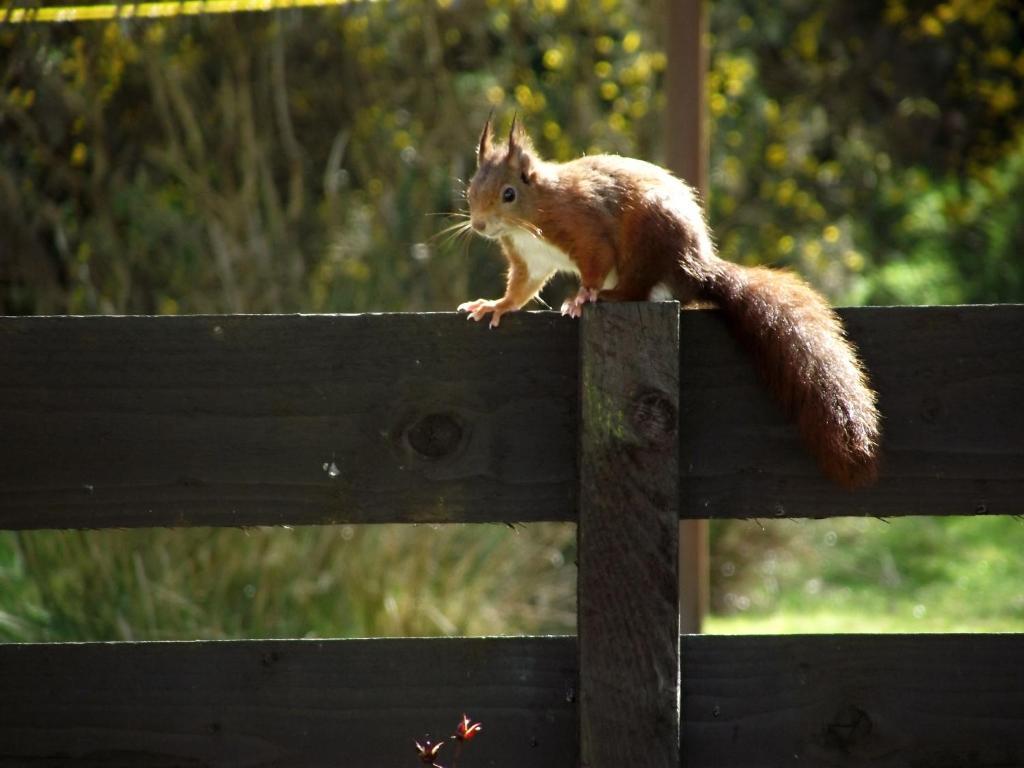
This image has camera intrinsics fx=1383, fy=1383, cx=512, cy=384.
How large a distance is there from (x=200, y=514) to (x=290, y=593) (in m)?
2.85

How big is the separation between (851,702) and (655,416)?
21.1 inches

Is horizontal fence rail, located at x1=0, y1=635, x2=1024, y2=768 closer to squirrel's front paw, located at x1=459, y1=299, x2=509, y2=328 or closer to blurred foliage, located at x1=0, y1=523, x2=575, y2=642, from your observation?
squirrel's front paw, located at x1=459, y1=299, x2=509, y2=328

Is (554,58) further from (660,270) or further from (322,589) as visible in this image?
(660,270)

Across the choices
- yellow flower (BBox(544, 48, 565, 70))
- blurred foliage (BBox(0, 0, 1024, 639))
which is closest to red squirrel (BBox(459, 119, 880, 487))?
blurred foliage (BBox(0, 0, 1024, 639))

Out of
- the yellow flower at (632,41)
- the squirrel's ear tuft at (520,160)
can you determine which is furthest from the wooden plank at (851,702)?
the yellow flower at (632,41)

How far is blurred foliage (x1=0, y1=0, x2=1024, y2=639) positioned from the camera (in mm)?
4902

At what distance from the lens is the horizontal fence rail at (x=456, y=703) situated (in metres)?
2.08

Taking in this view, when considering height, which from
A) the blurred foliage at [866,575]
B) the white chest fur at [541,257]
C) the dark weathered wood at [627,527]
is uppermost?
the white chest fur at [541,257]

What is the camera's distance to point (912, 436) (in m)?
2.11

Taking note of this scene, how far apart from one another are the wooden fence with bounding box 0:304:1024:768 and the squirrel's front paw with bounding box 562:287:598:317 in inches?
11.9

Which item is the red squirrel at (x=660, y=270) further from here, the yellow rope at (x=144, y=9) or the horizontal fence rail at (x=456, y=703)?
the yellow rope at (x=144, y=9)

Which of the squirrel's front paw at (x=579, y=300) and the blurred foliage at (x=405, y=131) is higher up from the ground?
the blurred foliage at (x=405, y=131)

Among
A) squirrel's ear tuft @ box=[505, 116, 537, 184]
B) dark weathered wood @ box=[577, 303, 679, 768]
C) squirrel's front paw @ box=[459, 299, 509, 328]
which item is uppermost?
squirrel's ear tuft @ box=[505, 116, 537, 184]

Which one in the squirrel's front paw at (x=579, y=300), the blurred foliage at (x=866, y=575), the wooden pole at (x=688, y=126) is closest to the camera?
the squirrel's front paw at (x=579, y=300)
